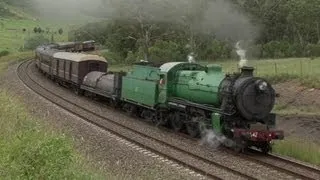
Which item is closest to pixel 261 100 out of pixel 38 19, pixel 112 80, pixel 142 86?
pixel 142 86

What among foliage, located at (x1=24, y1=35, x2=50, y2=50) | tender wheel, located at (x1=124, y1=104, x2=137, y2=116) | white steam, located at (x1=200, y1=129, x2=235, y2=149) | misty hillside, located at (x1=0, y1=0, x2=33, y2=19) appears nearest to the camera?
white steam, located at (x1=200, y1=129, x2=235, y2=149)

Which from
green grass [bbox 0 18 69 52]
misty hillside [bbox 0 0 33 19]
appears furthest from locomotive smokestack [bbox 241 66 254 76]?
misty hillside [bbox 0 0 33 19]

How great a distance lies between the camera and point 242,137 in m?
16.8

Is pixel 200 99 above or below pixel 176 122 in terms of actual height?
above

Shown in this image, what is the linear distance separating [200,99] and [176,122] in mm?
2515

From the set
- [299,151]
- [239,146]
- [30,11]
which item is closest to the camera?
[239,146]

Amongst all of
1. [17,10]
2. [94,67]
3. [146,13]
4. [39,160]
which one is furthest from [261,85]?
[17,10]

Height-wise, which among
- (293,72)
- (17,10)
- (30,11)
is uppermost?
(17,10)

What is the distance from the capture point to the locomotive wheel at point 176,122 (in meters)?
21.0

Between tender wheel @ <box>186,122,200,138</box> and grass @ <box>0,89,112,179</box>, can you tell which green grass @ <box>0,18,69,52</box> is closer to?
tender wheel @ <box>186,122,200,138</box>

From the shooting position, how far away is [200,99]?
19.1 meters

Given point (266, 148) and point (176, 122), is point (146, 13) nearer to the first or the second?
point (176, 122)

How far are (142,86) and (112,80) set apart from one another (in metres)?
5.45

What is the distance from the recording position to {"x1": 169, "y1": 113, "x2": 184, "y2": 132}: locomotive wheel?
827 inches
